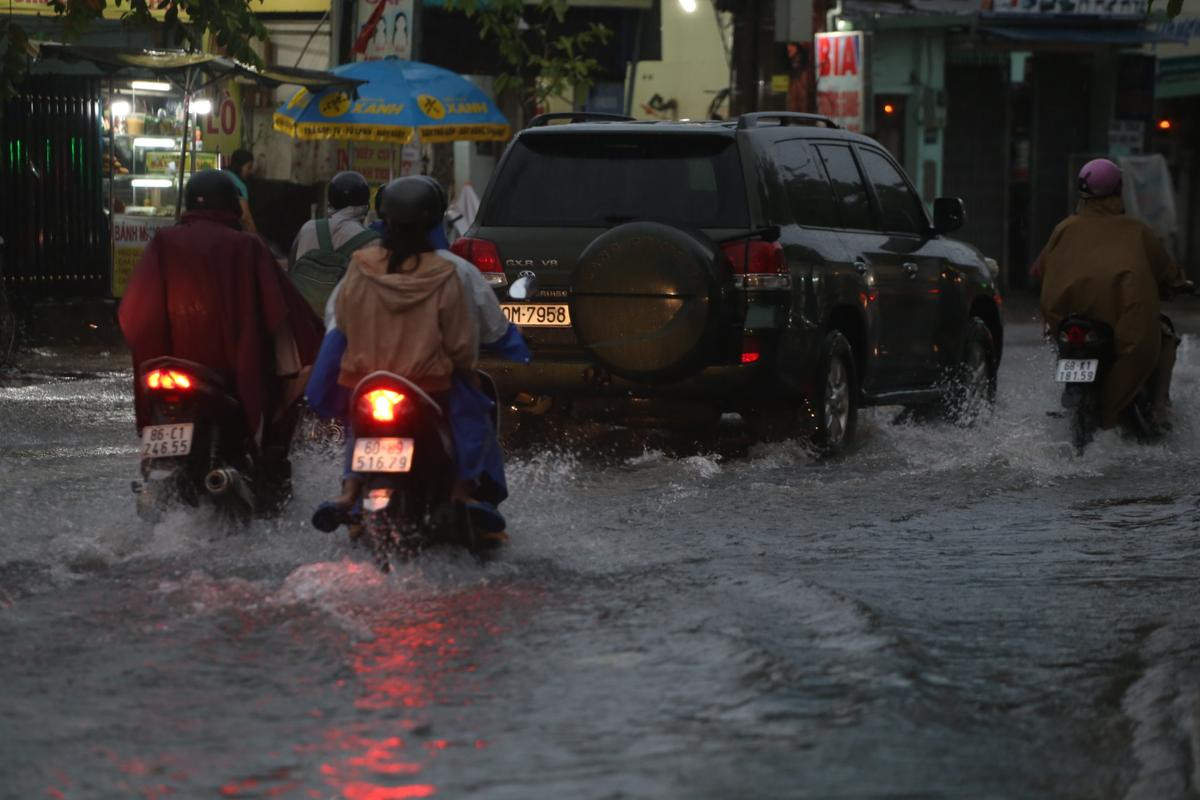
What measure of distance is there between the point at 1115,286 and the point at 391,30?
12.3 metres

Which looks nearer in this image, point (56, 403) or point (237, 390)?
point (237, 390)

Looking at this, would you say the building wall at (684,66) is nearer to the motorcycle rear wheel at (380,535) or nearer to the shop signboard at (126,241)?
the shop signboard at (126,241)

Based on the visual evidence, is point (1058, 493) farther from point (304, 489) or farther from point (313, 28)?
point (313, 28)

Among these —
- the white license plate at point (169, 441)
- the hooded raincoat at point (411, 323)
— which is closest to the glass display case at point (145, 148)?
the white license plate at point (169, 441)

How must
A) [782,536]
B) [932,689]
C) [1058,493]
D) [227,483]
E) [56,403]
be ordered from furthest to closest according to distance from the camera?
1. [56,403]
2. [1058,493]
3. [782,536]
4. [227,483]
5. [932,689]

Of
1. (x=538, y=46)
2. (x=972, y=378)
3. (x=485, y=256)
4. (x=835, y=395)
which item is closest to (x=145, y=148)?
(x=538, y=46)

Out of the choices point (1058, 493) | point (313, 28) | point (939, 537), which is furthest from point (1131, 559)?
point (313, 28)

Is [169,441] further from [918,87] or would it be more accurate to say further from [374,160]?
[918,87]

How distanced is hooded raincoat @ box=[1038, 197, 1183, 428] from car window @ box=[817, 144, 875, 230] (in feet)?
3.81

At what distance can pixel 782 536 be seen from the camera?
9562 millimetres

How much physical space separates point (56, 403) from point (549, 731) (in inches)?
416

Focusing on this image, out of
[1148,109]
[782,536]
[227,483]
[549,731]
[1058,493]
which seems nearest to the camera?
[549,731]

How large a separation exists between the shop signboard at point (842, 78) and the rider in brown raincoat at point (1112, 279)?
1468cm

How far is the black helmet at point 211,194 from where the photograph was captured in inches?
355
